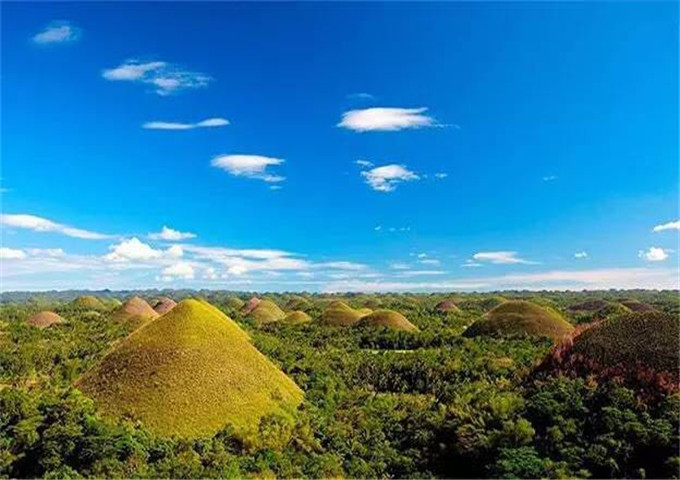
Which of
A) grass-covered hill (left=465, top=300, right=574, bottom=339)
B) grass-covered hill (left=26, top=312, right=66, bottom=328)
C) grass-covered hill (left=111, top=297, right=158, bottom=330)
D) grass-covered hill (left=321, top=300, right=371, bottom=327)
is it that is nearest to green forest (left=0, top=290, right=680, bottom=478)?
grass-covered hill (left=465, top=300, right=574, bottom=339)

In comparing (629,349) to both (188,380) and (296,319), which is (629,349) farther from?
(296,319)

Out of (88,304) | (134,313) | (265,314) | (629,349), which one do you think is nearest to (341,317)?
(265,314)

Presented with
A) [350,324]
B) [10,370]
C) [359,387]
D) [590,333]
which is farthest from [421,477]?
[350,324]

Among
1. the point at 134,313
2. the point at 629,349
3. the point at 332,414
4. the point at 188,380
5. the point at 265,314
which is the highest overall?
the point at 629,349

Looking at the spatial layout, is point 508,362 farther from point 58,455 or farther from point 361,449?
point 58,455

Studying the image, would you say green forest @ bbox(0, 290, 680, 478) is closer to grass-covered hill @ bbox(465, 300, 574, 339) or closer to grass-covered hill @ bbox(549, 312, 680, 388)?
grass-covered hill @ bbox(549, 312, 680, 388)
